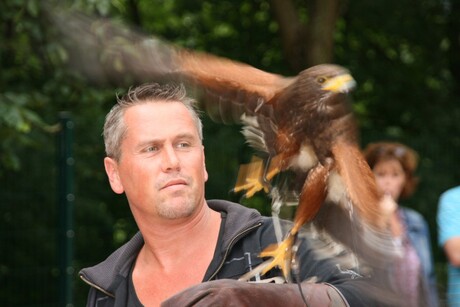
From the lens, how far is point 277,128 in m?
2.79

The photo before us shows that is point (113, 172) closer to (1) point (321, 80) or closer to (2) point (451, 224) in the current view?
(1) point (321, 80)

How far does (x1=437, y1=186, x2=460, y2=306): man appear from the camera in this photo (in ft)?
14.4

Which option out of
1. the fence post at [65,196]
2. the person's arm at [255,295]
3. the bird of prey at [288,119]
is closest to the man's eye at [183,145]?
the bird of prey at [288,119]

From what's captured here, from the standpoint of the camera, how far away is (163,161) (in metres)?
2.54

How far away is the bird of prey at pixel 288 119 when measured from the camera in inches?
93.3

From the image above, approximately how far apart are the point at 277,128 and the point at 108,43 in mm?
645

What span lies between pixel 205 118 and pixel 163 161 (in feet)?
15.5

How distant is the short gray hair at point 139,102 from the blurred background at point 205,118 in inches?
79.3

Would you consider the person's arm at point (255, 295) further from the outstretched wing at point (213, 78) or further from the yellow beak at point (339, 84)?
the outstretched wing at point (213, 78)

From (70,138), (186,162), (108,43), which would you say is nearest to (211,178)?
(70,138)

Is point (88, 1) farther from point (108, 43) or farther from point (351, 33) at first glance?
point (351, 33)

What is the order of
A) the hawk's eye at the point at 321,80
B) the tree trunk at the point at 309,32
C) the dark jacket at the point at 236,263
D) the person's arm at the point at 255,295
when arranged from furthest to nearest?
the tree trunk at the point at 309,32 < the hawk's eye at the point at 321,80 < the dark jacket at the point at 236,263 < the person's arm at the point at 255,295

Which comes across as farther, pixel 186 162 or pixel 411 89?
pixel 411 89

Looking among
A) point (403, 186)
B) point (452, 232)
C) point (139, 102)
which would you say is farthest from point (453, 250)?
point (139, 102)
